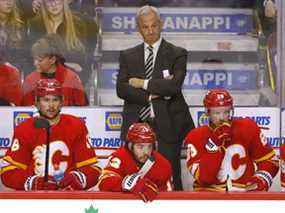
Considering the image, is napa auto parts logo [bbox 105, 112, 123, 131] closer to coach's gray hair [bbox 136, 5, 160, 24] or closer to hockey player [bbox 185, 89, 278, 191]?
coach's gray hair [bbox 136, 5, 160, 24]

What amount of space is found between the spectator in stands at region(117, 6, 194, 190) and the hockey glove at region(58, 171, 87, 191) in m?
1.21

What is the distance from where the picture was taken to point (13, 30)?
7609 mm

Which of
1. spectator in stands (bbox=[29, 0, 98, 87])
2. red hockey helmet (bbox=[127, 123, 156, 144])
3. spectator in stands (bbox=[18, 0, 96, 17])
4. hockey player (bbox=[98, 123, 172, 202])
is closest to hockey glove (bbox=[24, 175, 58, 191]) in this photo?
hockey player (bbox=[98, 123, 172, 202])

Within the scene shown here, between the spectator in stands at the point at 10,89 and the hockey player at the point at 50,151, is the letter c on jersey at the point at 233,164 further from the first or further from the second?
the spectator in stands at the point at 10,89

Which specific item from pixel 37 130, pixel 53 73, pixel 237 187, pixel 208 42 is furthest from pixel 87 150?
pixel 208 42

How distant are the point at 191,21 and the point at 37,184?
242 cm

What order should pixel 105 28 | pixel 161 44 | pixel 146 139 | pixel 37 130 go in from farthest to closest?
pixel 105 28 → pixel 161 44 → pixel 37 130 → pixel 146 139

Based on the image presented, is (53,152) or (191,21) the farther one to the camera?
(191,21)

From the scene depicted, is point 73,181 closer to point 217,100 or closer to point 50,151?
point 50,151

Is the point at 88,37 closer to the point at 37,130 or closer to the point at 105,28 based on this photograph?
the point at 105,28

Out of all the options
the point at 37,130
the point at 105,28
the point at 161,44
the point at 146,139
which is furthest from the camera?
the point at 105,28

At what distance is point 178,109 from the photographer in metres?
7.22

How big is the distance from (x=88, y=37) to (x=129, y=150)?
1.92 metres

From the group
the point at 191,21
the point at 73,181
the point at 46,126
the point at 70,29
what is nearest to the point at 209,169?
the point at 73,181
